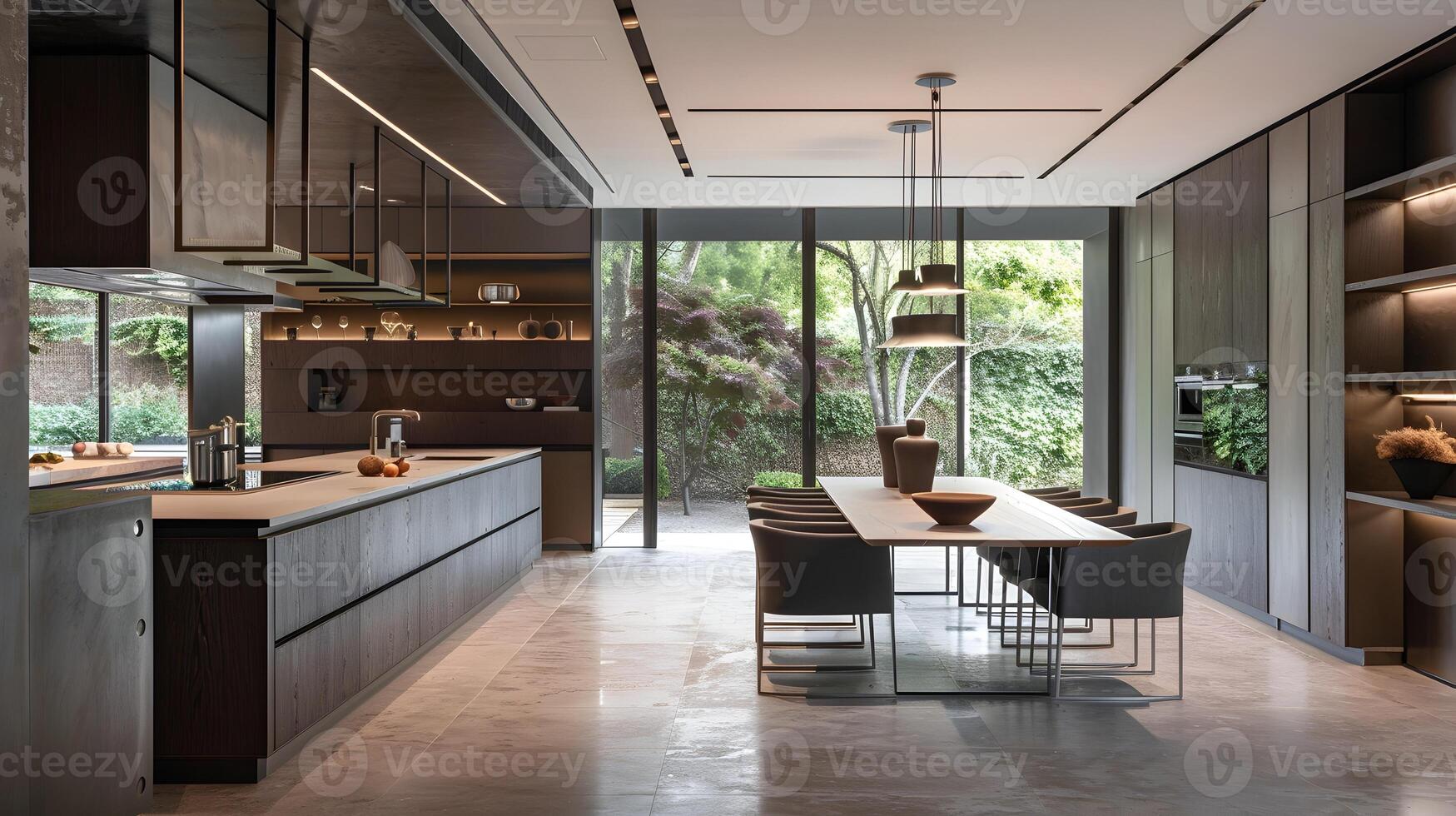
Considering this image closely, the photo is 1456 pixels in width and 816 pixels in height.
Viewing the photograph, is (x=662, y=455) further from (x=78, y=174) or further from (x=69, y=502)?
(x=69, y=502)

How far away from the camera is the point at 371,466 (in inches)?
187

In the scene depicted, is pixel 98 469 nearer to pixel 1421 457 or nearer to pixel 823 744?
pixel 823 744

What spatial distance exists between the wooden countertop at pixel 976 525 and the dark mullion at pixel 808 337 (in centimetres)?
249

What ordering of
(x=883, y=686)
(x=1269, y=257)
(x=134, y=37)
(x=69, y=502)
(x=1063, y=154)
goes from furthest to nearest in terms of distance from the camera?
(x=1063, y=154)
(x=1269, y=257)
(x=883, y=686)
(x=134, y=37)
(x=69, y=502)

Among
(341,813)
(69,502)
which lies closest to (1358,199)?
(341,813)

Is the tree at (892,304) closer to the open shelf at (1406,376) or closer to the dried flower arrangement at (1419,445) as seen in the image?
the open shelf at (1406,376)

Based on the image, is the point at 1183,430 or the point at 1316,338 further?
the point at 1183,430

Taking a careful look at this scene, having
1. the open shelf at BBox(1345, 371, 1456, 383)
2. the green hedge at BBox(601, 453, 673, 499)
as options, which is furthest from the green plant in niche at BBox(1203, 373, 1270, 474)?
the green hedge at BBox(601, 453, 673, 499)

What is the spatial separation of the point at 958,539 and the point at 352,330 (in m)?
6.00

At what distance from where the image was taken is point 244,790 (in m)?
3.15

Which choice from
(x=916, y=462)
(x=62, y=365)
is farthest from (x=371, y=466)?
(x=62, y=365)

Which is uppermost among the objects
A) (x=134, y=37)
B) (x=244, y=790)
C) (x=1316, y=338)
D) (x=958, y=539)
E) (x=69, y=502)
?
(x=134, y=37)

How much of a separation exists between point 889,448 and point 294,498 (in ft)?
10.8

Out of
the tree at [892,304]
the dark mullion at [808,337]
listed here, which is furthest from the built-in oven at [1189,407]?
the dark mullion at [808,337]
